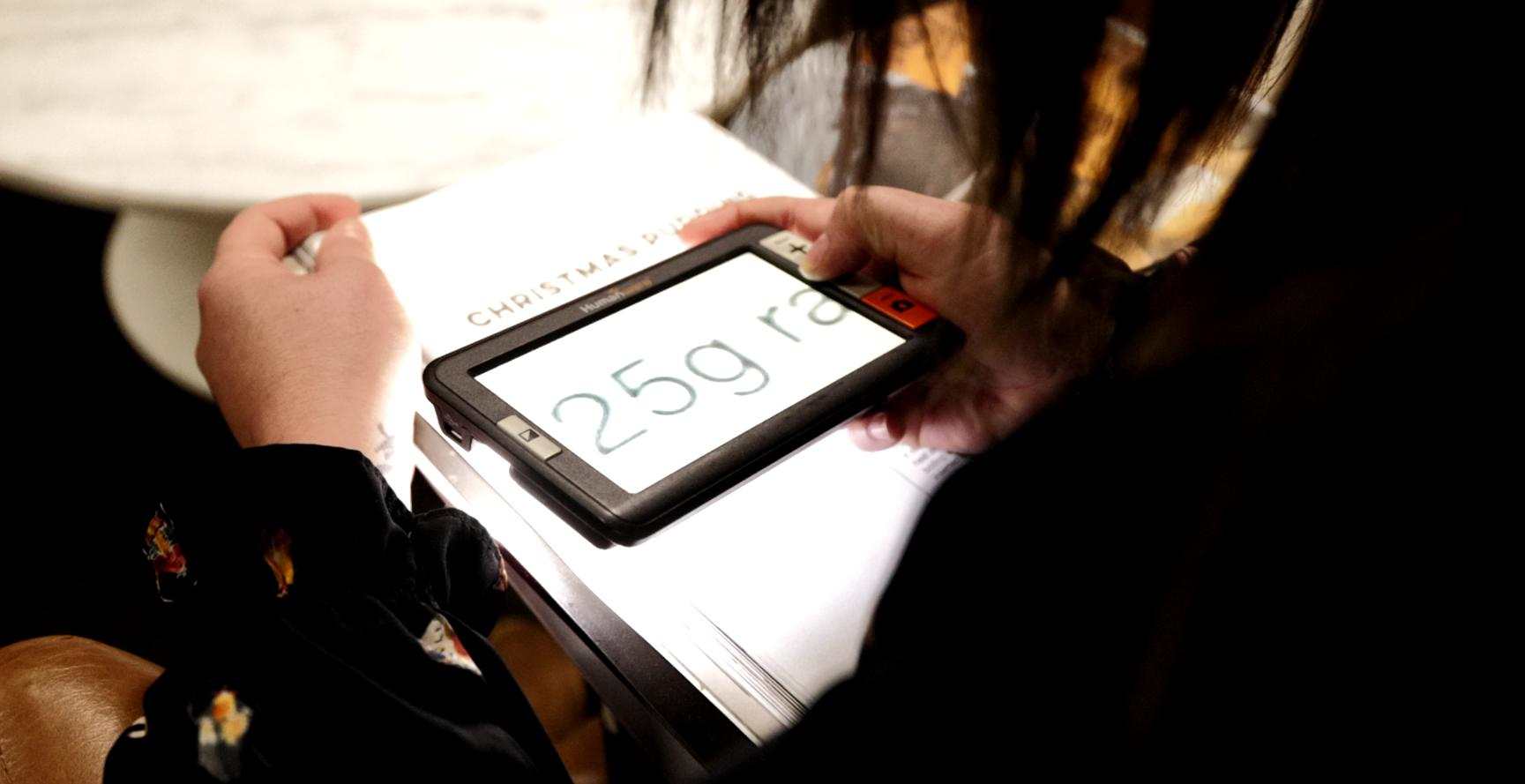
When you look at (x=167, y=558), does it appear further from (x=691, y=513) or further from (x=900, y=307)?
(x=900, y=307)

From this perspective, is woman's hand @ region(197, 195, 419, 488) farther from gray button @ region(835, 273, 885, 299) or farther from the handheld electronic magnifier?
gray button @ region(835, 273, 885, 299)

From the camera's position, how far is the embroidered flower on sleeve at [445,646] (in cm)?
33

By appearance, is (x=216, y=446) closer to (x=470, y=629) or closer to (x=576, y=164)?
(x=576, y=164)

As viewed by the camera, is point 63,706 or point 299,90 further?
point 299,90

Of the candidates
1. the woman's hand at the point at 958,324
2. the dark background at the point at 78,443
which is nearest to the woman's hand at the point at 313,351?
the woman's hand at the point at 958,324

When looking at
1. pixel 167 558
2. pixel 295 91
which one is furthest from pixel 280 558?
pixel 295 91

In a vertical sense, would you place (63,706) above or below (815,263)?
below

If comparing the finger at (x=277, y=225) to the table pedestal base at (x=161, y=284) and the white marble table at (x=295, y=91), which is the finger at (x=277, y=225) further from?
the table pedestal base at (x=161, y=284)

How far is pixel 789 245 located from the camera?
0.48 m

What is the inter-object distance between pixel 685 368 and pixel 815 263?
9cm

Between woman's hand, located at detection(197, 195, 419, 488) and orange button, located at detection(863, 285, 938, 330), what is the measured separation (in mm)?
219

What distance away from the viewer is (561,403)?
393 mm

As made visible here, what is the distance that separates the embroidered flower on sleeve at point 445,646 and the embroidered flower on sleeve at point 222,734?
6 cm

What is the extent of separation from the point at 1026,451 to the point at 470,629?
219 millimetres
